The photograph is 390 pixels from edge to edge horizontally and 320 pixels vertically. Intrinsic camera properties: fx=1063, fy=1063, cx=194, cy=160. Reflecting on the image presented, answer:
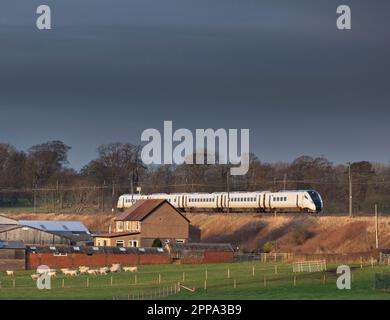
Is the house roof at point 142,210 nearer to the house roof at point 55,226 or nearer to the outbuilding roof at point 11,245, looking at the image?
the house roof at point 55,226

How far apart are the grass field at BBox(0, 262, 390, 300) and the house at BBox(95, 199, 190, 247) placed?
2762 centimetres

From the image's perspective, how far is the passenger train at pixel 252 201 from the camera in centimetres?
12406

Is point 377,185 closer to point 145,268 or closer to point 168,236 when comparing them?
point 168,236

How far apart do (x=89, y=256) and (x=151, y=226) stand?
2099cm

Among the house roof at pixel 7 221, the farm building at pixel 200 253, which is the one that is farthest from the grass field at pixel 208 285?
the house roof at pixel 7 221

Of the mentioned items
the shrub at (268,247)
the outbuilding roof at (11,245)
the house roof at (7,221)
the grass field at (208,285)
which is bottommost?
the grass field at (208,285)

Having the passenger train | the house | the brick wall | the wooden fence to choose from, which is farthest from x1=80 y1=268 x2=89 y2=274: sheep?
the passenger train

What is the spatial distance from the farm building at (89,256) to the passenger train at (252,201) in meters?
27.2

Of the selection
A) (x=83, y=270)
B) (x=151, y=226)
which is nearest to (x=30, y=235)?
(x=151, y=226)

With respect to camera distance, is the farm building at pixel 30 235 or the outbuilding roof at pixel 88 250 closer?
the outbuilding roof at pixel 88 250

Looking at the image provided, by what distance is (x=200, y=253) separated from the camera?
4006 inches

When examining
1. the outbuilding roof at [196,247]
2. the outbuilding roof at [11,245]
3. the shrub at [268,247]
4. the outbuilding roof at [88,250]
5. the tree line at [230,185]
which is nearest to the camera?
the outbuilding roof at [11,245]
